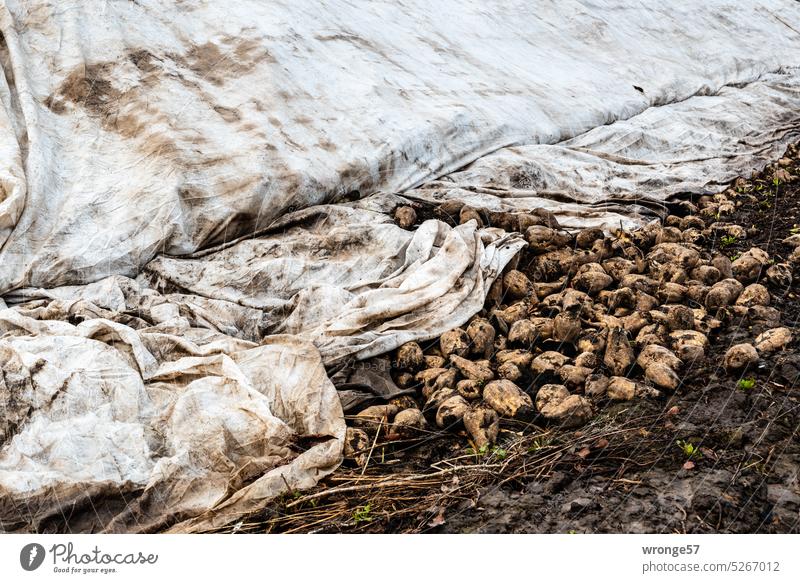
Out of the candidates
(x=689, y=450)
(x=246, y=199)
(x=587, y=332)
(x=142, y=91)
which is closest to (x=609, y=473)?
(x=689, y=450)

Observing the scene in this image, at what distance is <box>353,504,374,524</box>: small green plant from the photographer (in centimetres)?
233

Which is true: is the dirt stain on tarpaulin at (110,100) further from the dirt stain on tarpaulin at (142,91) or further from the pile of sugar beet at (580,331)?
the pile of sugar beet at (580,331)

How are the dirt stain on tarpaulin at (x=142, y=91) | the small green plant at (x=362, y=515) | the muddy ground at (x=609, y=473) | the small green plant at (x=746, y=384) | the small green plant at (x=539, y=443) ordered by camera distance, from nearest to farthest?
the muddy ground at (x=609, y=473), the small green plant at (x=362, y=515), the small green plant at (x=539, y=443), the small green plant at (x=746, y=384), the dirt stain on tarpaulin at (x=142, y=91)

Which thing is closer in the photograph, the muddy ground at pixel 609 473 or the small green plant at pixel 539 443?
the muddy ground at pixel 609 473

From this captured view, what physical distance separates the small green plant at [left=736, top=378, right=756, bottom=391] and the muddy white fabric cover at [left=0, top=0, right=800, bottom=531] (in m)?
1.06

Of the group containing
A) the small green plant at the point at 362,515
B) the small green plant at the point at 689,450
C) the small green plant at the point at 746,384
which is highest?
the small green plant at the point at 746,384

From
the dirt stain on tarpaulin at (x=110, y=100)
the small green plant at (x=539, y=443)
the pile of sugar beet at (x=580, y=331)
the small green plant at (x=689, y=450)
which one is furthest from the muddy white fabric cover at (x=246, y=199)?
the small green plant at (x=689, y=450)

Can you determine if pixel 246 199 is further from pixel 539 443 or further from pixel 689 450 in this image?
pixel 689 450

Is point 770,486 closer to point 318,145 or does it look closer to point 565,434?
point 565,434

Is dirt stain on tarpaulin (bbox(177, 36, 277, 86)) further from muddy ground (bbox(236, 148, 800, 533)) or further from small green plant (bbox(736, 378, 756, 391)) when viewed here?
small green plant (bbox(736, 378, 756, 391))

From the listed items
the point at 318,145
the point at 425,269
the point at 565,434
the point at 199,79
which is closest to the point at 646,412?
the point at 565,434

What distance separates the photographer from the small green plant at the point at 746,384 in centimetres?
266

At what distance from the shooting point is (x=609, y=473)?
2375mm

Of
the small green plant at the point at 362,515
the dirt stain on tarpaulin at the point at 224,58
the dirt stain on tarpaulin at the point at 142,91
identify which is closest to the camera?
the small green plant at the point at 362,515
